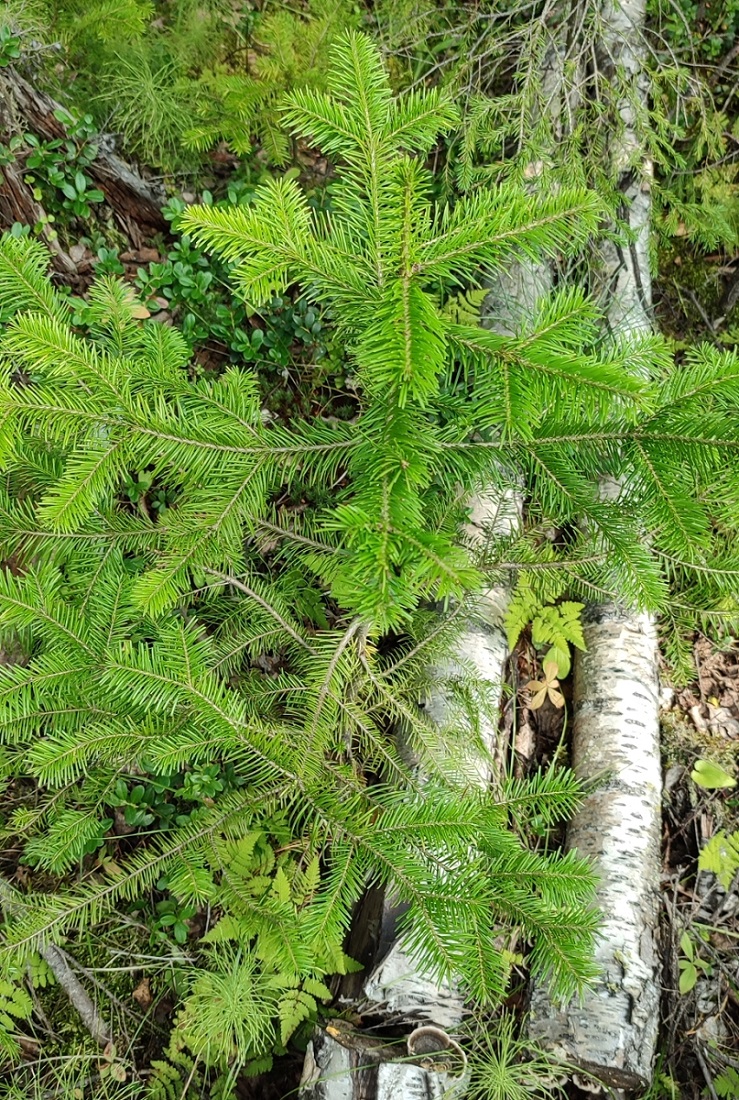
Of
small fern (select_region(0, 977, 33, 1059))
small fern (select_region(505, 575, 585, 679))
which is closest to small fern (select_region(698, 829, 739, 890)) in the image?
→ small fern (select_region(505, 575, 585, 679))

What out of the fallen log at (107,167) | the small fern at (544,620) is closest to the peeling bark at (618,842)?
the small fern at (544,620)

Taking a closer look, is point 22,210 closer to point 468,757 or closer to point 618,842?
point 468,757

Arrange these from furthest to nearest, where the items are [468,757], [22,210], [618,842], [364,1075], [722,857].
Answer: [722,857]
[22,210]
[618,842]
[468,757]
[364,1075]

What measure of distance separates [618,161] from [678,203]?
33cm

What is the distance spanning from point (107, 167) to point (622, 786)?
3362mm

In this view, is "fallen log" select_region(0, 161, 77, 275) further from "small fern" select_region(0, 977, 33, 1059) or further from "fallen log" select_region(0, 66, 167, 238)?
"small fern" select_region(0, 977, 33, 1059)

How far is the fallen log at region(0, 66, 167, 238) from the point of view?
8.25 ft

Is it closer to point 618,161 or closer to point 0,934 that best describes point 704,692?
point 618,161

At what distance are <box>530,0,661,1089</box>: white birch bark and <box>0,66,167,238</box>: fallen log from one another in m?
2.05

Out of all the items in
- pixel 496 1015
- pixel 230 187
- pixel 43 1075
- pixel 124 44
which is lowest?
pixel 496 1015

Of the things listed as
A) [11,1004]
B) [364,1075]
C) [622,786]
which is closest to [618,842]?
[622,786]

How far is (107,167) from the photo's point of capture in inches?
108

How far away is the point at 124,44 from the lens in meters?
2.69

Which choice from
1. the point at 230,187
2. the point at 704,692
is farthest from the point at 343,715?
the point at 230,187
